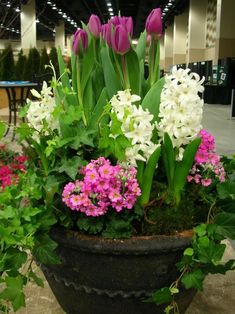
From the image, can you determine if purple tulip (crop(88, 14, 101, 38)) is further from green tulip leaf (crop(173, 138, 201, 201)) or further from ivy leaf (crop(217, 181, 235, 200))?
ivy leaf (crop(217, 181, 235, 200))

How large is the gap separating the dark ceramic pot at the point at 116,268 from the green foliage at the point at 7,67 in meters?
11.3

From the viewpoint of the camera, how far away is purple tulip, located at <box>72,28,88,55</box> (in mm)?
1357

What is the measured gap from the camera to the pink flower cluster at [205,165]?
1.38m

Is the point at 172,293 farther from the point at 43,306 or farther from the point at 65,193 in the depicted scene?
the point at 43,306

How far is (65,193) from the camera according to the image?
120 cm

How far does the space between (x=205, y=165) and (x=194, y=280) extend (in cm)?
38

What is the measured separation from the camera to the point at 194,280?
3.85ft

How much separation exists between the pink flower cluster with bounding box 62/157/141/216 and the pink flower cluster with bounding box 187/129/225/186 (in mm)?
264

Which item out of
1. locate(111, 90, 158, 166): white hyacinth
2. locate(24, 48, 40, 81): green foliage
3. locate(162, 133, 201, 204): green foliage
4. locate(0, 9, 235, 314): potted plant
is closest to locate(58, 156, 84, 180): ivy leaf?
locate(0, 9, 235, 314): potted plant

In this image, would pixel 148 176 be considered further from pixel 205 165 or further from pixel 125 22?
pixel 125 22

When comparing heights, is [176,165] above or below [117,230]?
above

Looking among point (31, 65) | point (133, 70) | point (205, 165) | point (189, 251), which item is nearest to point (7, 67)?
point (31, 65)

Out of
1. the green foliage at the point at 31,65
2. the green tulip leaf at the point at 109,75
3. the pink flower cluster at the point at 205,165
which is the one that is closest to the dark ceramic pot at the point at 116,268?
the pink flower cluster at the point at 205,165

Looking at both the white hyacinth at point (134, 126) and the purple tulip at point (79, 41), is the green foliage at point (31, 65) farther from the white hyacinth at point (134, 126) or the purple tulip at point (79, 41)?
the white hyacinth at point (134, 126)
